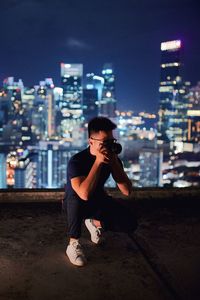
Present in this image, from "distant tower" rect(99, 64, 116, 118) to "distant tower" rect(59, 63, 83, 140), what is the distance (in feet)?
20.2

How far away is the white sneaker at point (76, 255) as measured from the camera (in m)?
2.31

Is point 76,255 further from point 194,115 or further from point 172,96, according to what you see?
point 172,96

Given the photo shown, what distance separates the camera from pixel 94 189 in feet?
7.61

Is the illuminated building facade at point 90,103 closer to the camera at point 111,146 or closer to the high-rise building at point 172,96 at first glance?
the high-rise building at point 172,96

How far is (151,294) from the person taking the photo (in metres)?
1.99

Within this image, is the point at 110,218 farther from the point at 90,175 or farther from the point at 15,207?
the point at 15,207

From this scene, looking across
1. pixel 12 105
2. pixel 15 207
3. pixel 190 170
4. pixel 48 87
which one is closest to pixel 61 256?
pixel 15 207

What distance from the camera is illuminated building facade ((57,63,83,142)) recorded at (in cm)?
8175

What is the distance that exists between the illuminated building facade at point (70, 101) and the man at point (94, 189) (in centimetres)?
6764

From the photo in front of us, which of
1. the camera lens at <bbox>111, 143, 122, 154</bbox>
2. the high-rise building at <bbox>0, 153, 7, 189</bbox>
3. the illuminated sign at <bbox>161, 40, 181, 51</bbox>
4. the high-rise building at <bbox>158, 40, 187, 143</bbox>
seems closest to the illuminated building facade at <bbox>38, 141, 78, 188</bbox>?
the high-rise building at <bbox>0, 153, 7, 189</bbox>

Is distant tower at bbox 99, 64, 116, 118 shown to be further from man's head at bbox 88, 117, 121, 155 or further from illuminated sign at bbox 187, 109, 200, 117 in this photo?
man's head at bbox 88, 117, 121, 155

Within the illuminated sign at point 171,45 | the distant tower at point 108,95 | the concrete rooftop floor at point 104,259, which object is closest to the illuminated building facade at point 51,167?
the distant tower at point 108,95

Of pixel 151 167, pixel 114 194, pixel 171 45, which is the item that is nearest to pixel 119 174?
pixel 114 194

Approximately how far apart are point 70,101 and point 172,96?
27203 mm
